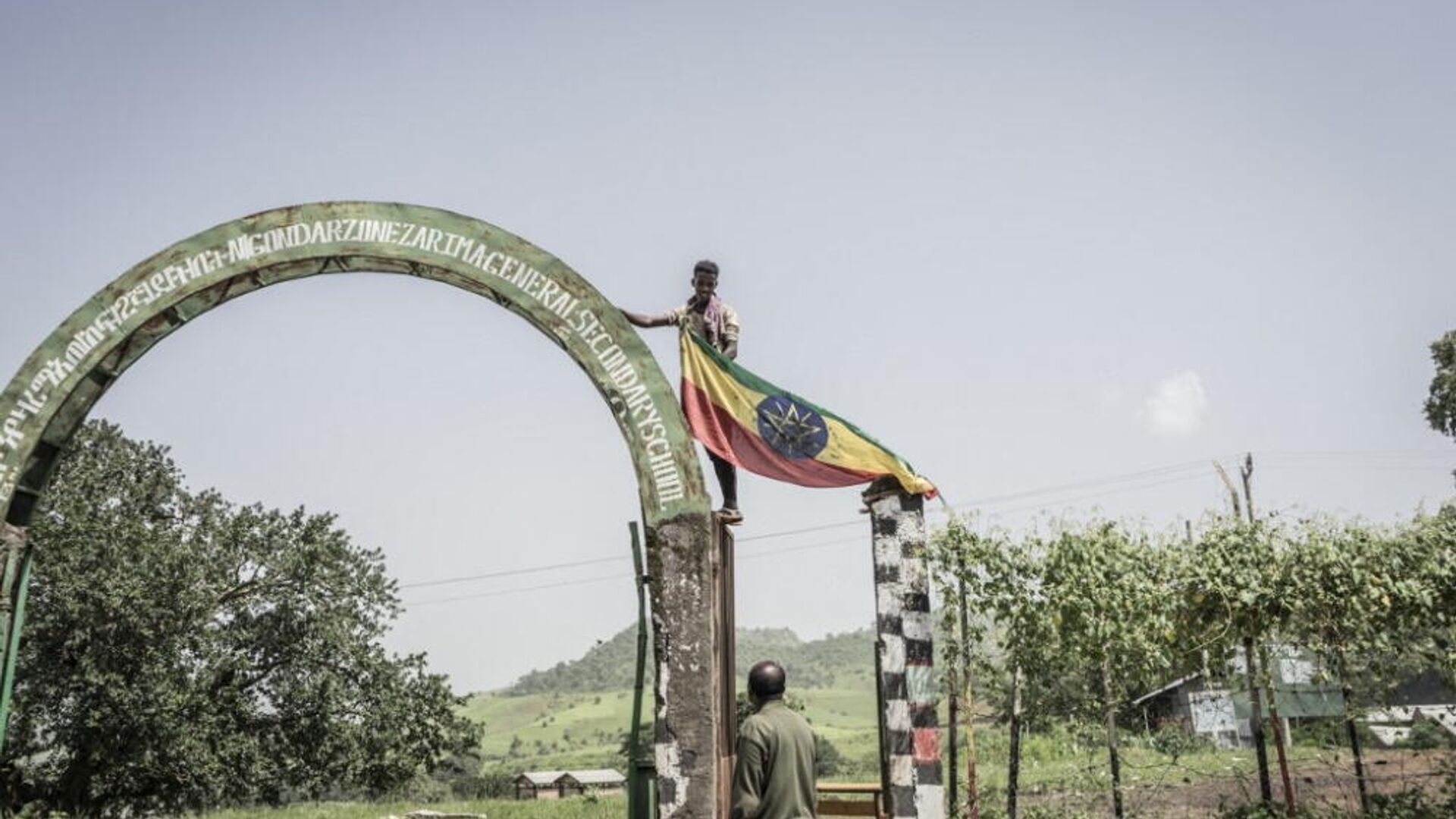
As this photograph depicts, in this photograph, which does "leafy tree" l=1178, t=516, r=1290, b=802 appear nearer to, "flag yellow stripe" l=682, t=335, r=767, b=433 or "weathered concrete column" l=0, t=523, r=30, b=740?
"flag yellow stripe" l=682, t=335, r=767, b=433

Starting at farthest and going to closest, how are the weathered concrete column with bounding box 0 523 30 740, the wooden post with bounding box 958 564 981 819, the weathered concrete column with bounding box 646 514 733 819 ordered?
the wooden post with bounding box 958 564 981 819 → the weathered concrete column with bounding box 0 523 30 740 → the weathered concrete column with bounding box 646 514 733 819

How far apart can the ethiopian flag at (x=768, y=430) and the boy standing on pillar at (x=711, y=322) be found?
11 cm

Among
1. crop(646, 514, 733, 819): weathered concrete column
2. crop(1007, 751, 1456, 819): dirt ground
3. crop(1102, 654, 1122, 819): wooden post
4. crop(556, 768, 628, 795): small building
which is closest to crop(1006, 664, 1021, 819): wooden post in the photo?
crop(1102, 654, 1122, 819): wooden post

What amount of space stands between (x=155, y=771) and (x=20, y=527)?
675 inches

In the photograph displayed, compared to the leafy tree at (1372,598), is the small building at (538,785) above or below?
below

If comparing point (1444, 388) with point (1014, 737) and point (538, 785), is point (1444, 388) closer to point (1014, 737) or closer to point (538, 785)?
point (1014, 737)

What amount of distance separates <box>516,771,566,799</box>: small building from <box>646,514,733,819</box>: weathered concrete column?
41.4 m

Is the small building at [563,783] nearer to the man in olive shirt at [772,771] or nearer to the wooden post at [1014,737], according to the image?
the wooden post at [1014,737]

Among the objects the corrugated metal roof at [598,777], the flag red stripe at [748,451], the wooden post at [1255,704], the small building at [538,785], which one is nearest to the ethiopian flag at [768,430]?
the flag red stripe at [748,451]

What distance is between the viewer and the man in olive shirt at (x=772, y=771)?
4930 millimetres

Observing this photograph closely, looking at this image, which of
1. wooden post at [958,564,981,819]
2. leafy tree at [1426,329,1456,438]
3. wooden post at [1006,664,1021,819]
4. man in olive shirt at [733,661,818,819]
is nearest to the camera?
man in olive shirt at [733,661,818,819]

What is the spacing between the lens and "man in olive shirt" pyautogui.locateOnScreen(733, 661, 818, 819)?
16.2 ft

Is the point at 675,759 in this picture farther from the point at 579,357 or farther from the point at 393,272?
the point at 393,272

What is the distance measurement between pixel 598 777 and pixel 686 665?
147 feet
